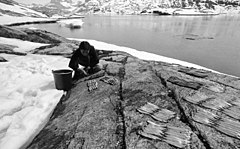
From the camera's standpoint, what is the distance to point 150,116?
8.94ft

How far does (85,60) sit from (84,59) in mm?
47

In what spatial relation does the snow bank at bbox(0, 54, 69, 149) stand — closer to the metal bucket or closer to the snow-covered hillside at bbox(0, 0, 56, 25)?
the metal bucket

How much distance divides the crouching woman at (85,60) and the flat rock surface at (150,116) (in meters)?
0.89

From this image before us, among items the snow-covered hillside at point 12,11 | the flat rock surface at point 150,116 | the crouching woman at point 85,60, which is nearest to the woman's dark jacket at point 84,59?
the crouching woman at point 85,60

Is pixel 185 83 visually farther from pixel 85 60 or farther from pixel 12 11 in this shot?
pixel 12 11

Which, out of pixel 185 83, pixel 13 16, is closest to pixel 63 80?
pixel 185 83

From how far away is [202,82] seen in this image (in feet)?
13.1

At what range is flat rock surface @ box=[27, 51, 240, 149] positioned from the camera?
88.8 inches

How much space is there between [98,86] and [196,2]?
232149 millimetres

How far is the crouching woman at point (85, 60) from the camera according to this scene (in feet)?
15.5

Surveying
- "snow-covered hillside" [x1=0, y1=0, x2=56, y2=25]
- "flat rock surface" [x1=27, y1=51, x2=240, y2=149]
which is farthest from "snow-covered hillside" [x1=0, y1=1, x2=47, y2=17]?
"flat rock surface" [x1=27, y1=51, x2=240, y2=149]

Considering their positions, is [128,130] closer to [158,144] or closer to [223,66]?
[158,144]

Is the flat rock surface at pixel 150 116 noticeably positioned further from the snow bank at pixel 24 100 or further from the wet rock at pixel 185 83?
the snow bank at pixel 24 100

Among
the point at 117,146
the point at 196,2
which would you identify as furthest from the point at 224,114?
the point at 196,2
